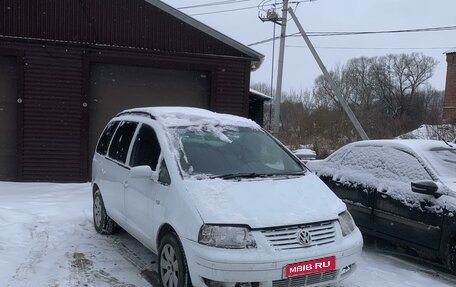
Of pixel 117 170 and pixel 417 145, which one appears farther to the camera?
pixel 417 145

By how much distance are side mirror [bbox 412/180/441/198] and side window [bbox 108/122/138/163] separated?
327 centimetres

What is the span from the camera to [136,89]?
41.4ft

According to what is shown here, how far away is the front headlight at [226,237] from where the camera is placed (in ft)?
12.4

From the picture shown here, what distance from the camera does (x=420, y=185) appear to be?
5230mm

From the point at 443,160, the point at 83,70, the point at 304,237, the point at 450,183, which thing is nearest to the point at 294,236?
the point at 304,237

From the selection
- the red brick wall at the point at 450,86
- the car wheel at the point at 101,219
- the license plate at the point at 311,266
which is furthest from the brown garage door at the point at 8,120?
the red brick wall at the point at 450,86

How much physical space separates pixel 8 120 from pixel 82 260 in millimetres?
7567

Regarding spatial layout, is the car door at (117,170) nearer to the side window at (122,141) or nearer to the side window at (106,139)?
the side window at (122,141)

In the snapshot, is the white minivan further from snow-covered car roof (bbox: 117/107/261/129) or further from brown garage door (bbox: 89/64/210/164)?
brown garage door (bbox: 89/64/210/164)

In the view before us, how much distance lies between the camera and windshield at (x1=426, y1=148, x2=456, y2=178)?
18.2 ft

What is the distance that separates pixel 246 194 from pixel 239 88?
9.28m

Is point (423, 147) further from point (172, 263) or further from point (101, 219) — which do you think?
point (101, 219)

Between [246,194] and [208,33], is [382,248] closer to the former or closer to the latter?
[246,194]

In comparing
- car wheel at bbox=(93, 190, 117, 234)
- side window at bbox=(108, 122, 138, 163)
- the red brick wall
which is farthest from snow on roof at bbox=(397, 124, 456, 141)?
the red brick wall
